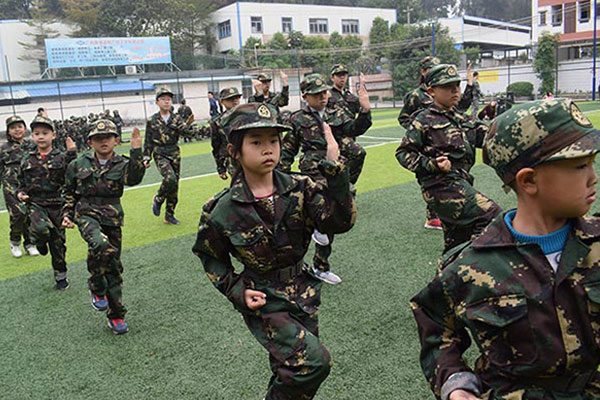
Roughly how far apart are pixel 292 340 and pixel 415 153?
2828 millimetres

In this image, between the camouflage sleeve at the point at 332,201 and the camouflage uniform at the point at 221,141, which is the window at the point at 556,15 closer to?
the camouflage uniform at the point at 221,141

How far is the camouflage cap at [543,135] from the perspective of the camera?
1736 millimetres

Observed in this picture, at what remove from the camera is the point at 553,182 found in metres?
1.80

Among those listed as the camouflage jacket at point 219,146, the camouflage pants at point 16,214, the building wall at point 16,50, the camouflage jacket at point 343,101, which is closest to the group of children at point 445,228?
the camouflage jacket at point 343,101

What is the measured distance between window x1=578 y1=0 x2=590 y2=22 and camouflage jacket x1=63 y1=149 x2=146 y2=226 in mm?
49526

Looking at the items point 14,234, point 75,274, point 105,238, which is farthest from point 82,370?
point 14,234

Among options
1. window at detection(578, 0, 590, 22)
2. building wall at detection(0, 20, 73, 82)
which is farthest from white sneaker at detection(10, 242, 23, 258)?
building wall at detection(0, 20, 73, 82)

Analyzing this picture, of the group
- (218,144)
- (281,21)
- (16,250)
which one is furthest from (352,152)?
(281,21)

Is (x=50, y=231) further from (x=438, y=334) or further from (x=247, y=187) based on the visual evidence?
(x=438, y=334)

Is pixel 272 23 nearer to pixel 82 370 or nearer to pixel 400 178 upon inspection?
pixel 400 178

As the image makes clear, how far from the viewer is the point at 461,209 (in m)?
5.03

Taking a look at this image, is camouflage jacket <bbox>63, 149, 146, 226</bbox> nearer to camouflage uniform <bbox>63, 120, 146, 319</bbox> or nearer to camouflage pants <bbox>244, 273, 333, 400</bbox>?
camouflage uniform <bbox>63, 120, 146, 319</bbox>

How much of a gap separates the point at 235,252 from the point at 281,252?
305 mm

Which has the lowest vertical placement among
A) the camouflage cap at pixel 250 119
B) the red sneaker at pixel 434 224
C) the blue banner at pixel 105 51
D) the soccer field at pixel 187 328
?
the soccer field at pixel 187 328
